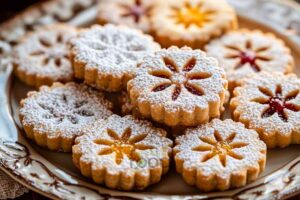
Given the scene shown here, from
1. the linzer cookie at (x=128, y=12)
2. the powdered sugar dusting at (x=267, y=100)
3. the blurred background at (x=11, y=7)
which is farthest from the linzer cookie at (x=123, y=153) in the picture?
the blurred background at (x=11, y=7)

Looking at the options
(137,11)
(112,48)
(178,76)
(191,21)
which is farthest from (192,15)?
(178,76)

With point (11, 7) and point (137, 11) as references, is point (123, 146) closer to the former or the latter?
point (137, 11)

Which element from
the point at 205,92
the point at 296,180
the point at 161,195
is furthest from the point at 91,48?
the point at 296,180

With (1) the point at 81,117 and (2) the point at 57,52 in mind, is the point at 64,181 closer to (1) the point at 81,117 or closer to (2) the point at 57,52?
(1) the point at 81,117

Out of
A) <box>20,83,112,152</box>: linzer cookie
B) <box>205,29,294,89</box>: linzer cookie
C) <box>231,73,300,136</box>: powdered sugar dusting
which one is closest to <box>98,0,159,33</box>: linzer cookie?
<box>205,29,294,89</box>: linzer cookie

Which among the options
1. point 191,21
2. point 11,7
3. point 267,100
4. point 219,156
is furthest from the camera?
point 11,7

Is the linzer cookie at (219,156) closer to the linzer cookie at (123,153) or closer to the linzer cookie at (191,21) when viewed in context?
the linzer cookie at (123,153)

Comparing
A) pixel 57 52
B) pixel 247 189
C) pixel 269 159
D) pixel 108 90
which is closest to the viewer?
pixel 247 189
